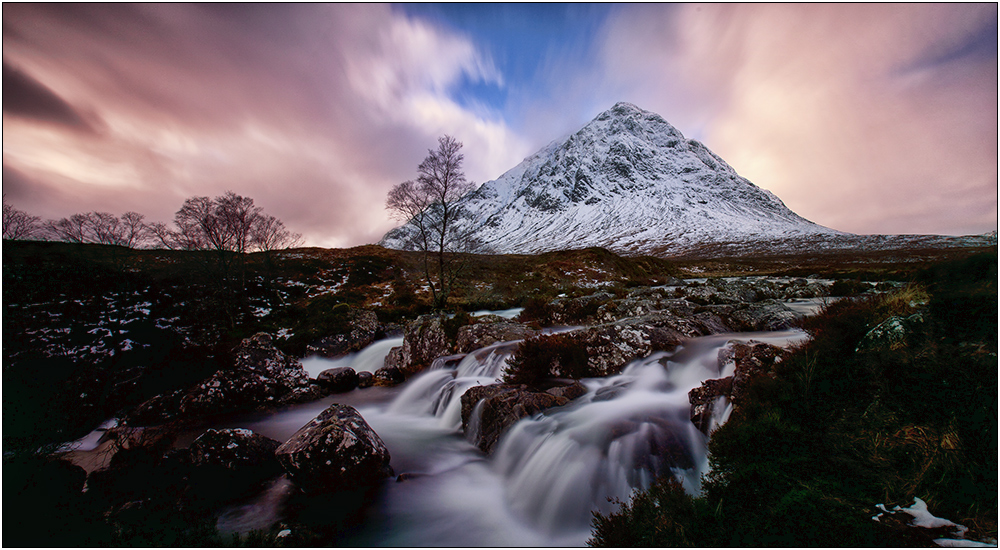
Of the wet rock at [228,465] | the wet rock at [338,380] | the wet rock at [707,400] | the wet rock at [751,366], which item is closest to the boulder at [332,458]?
the wet rock at [228,465]

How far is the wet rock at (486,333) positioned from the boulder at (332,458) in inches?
265

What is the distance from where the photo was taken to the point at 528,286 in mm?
34094

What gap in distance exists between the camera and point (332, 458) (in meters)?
6.15

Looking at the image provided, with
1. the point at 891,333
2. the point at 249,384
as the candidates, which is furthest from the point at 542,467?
the point at 249,384

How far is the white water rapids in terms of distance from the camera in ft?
18.3

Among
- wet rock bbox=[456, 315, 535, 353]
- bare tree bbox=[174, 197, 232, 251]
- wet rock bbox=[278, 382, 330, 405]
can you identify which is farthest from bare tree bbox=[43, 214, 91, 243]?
wet rock bbox=[456, 315, 535, 353]

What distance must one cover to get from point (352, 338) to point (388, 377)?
563cm

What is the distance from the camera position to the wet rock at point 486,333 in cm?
1314

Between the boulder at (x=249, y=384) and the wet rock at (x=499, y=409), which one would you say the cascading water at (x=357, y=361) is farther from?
the wet rock at (x=499, y=409)

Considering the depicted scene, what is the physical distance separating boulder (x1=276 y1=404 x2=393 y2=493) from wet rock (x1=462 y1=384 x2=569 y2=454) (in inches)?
97.0

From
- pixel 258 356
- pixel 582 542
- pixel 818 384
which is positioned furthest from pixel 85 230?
pixel 818 384

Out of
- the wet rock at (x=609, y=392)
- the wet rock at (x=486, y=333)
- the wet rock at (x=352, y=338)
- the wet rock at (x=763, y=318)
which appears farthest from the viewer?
the wet rock at (x=352, y=338)

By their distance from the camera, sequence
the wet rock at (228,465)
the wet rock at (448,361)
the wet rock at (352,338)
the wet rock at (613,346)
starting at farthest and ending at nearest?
the wet rock at (352,338)
the wet rock at (448,361)
the wet rock at (613,346)
the wet rock at (228,465)

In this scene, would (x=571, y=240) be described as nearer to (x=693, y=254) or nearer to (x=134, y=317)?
(x=693, y=254)
